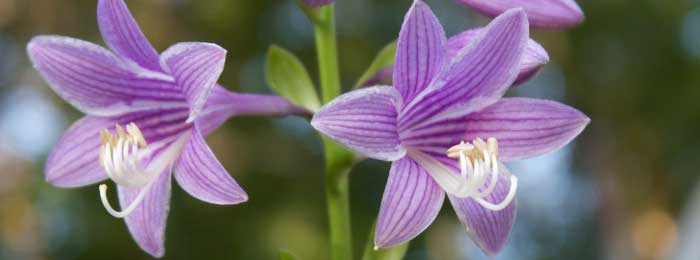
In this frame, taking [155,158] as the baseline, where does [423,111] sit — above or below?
above

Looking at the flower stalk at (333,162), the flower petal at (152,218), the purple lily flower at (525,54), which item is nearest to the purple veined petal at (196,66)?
the flower petal at (152,218)

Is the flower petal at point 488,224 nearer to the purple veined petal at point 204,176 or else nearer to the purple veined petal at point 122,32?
the purple veined petal at point 204,176

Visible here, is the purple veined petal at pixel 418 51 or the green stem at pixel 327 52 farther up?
the purple veined petal at pixel 418 51

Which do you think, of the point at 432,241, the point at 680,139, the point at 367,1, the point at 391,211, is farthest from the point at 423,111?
the point at 680,139

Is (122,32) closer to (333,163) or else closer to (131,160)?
(131,160)

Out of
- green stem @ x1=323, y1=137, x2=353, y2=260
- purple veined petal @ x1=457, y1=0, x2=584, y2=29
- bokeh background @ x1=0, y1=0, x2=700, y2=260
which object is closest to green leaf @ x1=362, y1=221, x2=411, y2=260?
green stem @ x1=323, y1=137, x2=353, y2=260

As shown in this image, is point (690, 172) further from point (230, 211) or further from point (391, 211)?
point (391, 211)

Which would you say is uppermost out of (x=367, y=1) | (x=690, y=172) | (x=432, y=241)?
(x=367, y=1)

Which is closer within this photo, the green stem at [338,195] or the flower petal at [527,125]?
the flower petal at [527,125]
